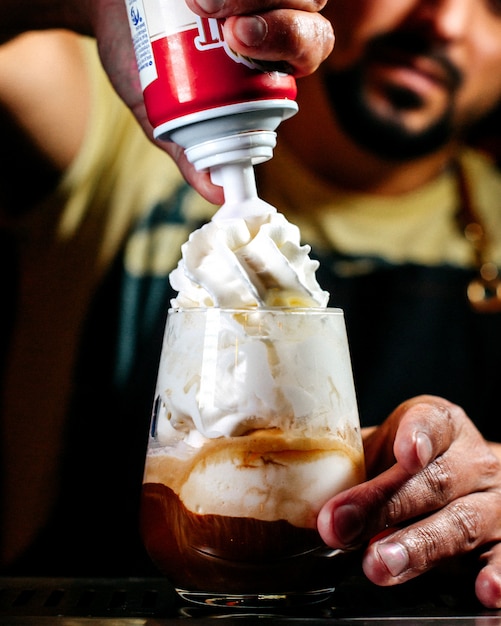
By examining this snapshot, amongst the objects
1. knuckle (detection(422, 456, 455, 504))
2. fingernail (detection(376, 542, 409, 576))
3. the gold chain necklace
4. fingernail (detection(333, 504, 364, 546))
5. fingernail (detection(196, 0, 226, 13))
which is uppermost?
fingernail (detection(196, 0, 226, 13))

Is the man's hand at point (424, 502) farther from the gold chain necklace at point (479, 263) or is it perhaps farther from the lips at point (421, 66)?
the lips at point (421, 66)

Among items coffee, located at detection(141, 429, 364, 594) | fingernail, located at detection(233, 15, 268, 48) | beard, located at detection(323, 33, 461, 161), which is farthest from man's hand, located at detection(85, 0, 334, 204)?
beard, located at detection(323, 33, 461, 161)

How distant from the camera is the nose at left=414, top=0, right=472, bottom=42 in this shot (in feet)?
5.28

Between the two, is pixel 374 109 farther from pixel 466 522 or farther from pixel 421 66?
pixel 466 522

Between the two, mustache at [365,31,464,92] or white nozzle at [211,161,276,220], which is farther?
mustache at [365,31,464,92]

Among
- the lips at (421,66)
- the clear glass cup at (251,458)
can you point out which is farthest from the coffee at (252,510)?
the lips at (421,66)

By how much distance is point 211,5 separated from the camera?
70 centimetres

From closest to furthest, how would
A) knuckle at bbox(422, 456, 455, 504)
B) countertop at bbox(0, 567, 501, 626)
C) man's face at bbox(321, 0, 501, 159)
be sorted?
countertop at bbox(0, 567, 501, 626) < knuckle at bbox(422, 456, 455, 504) < man's face at bbox(321, 0, 501, 159)

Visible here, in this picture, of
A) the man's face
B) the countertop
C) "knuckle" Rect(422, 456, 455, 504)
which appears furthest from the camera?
the man's face

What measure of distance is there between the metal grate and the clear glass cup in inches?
1.8

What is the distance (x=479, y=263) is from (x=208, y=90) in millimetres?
1088

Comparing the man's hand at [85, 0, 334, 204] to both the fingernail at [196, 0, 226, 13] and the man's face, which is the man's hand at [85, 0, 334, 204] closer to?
the fingernail at [196, 0, 226, 13]

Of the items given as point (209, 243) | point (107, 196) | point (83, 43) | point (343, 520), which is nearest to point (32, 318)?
point (107, 196)

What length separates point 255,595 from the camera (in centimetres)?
70
